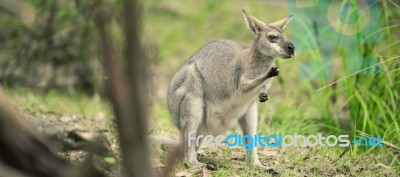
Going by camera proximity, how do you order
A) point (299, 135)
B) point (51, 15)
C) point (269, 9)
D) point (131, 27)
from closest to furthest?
point (131, 27) < point (299, 135) < point (51, 15) < point (269, 9)

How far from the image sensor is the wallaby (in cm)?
577

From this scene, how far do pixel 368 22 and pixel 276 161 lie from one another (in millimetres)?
1981

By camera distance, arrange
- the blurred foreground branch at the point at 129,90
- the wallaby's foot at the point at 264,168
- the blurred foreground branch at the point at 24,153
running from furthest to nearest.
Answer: the wallaby's foot at the point at 264,168 < the blurred foreground branch at the point at 24,153 < the blurred foreground branch at the point at 129,90

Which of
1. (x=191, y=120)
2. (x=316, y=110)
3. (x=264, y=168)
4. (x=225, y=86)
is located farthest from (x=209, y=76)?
A: (x=316, y=110)

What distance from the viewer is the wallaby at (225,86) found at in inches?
227

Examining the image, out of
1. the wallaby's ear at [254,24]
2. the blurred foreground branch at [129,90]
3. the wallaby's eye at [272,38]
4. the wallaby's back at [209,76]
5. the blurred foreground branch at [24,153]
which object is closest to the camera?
the blurred foreground branch at [129,90]

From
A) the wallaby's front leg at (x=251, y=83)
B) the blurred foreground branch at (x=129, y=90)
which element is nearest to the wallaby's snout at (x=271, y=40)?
the wallaby's front leg at (x=251, y=83)

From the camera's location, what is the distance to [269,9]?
13312 mm

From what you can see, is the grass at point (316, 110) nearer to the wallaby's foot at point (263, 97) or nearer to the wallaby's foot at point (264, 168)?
the wallaby's foot at point (264, 168)

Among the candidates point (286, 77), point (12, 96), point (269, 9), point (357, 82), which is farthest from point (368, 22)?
point (269, 9)

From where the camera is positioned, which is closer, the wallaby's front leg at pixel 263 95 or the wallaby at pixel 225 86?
the wallaby's front leg at pixel 263 95

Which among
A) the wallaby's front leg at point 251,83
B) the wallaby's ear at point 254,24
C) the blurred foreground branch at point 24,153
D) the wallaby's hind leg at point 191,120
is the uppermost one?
the wallaby's ear at point 254,24

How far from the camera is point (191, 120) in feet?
19.3

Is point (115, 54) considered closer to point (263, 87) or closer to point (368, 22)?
point (263, 87)
